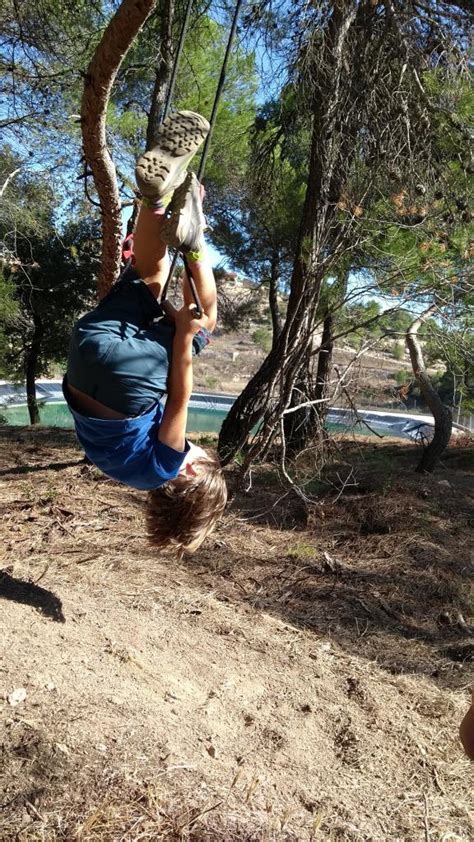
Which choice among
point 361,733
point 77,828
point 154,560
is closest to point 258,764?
point 361,733

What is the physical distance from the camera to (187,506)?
2.25 m

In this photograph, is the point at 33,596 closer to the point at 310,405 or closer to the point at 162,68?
the point at 310,405

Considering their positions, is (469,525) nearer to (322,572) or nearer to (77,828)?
(322,572)

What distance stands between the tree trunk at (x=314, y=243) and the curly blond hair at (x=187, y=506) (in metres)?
2.45

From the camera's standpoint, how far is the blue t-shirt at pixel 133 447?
6.25ft

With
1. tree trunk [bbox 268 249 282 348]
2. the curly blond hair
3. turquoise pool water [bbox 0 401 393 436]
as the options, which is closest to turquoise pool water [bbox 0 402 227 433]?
turquoise pool water [bbox 0 401 393 436]

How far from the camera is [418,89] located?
4.95m

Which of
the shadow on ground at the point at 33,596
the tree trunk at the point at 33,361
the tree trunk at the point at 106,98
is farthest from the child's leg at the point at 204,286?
the tree trunk at the point at 33,361

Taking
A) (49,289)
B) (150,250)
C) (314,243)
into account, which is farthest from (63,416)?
(150,250)

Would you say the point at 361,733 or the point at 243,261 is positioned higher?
the point at 243,261

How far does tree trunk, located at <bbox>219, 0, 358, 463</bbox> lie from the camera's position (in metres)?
4.76

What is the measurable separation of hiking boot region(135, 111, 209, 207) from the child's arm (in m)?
0.37

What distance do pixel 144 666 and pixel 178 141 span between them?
218 cm

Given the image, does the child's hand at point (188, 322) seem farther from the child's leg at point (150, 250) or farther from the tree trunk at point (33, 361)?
the tree trunk at point (33, 361)
